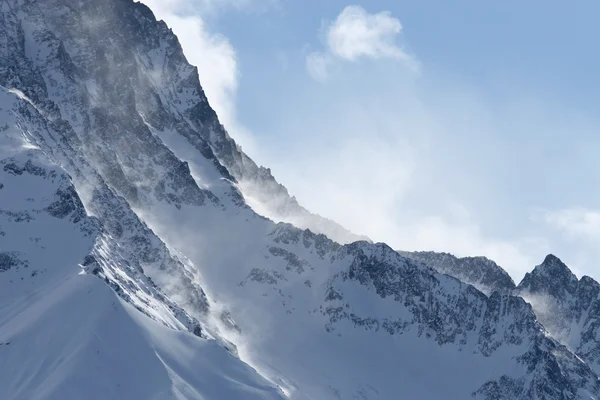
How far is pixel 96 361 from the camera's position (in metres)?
165

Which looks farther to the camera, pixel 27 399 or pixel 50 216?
pixel 50 216

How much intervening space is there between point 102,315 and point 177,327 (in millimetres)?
25359

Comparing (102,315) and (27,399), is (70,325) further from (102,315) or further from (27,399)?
(27,399)

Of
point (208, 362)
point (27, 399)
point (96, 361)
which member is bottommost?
point (27, 399)

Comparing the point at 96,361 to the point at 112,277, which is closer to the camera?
the point at 96,361

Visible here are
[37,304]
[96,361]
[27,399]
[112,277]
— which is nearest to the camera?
[27,399]

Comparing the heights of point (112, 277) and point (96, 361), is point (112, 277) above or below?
above

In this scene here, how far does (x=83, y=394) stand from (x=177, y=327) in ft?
139

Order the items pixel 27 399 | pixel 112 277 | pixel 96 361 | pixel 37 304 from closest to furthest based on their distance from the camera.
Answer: pixel 27 399 < pixel 96 361 < pixel 37 304 < pixel 112 277

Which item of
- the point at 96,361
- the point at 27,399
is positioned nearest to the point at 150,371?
the point at 96,361

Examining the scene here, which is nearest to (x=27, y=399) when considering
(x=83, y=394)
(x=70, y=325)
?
(x=83, y=394)

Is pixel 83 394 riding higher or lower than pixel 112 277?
lower

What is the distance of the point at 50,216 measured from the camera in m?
199

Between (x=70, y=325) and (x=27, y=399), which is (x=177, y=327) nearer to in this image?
(x=70, y=325)
